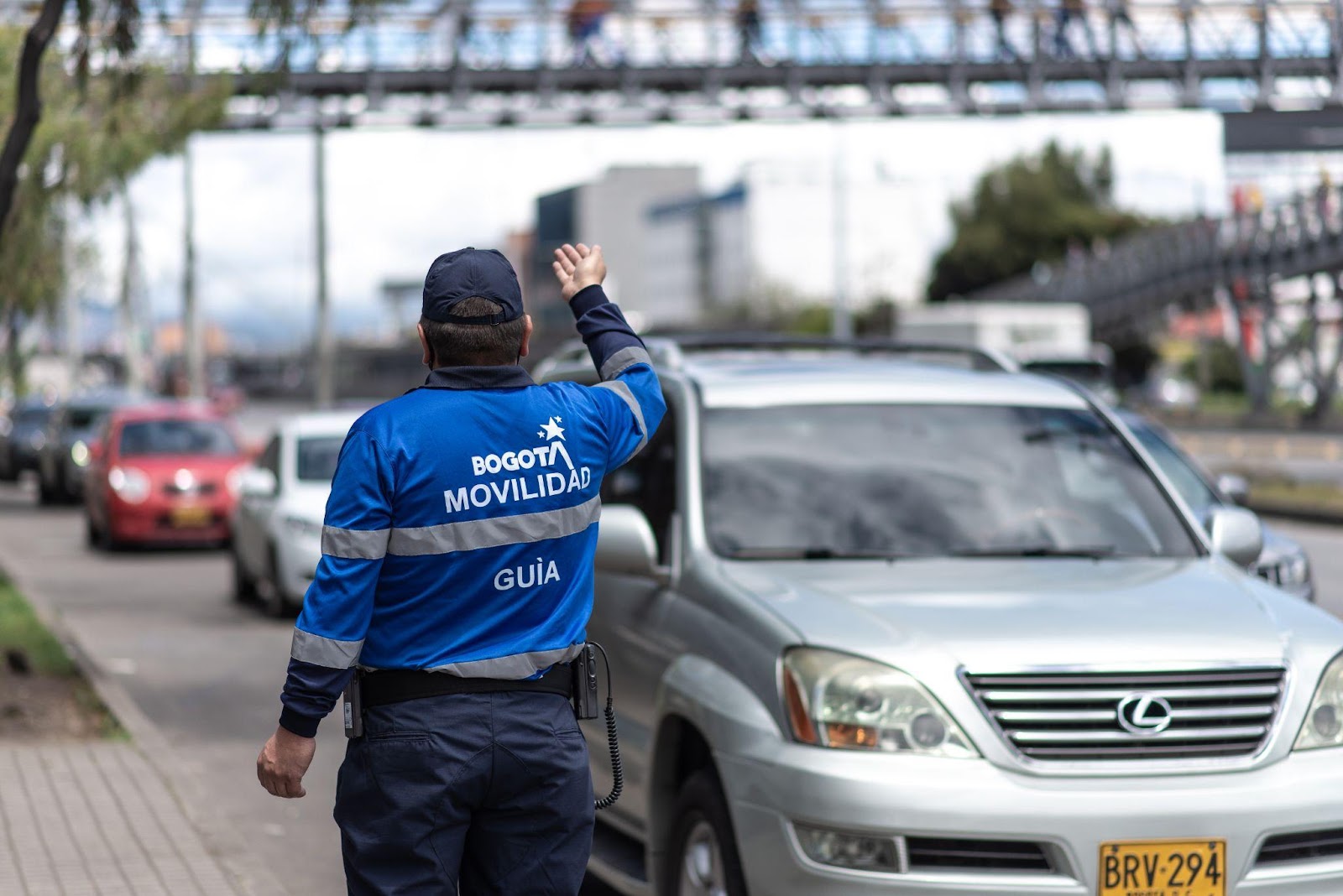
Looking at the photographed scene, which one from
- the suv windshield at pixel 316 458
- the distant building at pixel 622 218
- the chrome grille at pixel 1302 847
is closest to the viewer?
the chrome grille at pixel 1302 847

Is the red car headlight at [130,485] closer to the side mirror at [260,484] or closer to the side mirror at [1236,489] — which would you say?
the side mirror at [260,484]

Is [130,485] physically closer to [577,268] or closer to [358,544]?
[577,268]

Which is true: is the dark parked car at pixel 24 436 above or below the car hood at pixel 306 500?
below

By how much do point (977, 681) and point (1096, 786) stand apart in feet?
1.21

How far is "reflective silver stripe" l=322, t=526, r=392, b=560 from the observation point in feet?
12.3

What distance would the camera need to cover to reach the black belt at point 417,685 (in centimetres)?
381

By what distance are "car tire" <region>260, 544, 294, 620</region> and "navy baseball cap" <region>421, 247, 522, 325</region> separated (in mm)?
11995

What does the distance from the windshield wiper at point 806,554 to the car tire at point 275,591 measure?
33.2ft

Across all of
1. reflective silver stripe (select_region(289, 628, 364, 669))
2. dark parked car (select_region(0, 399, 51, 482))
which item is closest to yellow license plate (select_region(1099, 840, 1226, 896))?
reflective silver stripe (select_region(289, 628, 364, 669))

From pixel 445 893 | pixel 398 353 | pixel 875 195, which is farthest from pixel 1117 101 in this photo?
pixel 875 195

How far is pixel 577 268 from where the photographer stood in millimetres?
4363

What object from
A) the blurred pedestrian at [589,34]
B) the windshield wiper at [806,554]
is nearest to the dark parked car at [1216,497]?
the windshield wiper at [806,554]

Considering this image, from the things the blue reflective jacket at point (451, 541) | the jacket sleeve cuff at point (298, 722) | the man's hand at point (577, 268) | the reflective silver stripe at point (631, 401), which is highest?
the man's hand at point (577, 268)

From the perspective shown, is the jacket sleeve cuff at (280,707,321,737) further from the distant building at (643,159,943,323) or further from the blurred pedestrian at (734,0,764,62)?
the distant building at (643,159,943,323)
